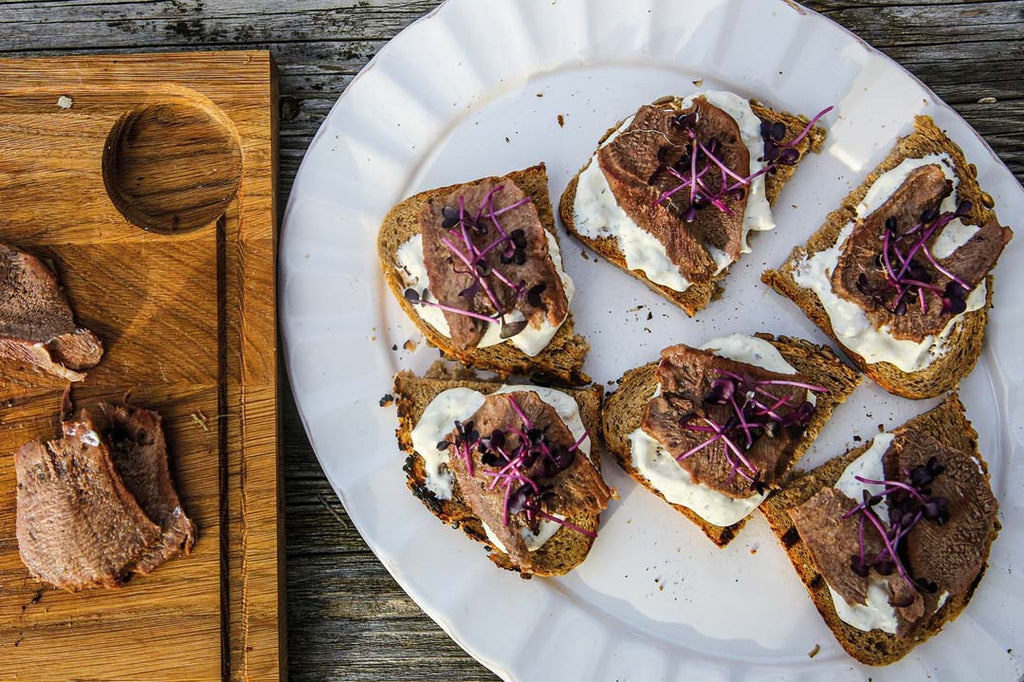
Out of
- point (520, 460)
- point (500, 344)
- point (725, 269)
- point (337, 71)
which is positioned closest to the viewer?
point (520, 460)

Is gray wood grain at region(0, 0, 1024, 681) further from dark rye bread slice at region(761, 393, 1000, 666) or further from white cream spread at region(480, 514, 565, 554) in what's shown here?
dark rye bread slice at region(761, 393, 1000, 666)

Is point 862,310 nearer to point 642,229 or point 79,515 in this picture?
point 642,229

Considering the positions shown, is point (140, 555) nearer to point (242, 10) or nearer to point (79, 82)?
point (79, 82)

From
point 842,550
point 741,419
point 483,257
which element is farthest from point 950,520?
point 483,257

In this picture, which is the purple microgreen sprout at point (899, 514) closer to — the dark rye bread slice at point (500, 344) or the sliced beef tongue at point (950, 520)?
the sliced beef tongue at point (950, 520)

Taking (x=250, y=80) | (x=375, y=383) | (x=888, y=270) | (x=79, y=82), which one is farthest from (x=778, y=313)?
(x=79, y=82)

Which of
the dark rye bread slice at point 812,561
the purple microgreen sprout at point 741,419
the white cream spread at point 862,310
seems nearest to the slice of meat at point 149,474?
the purple microgreen sprout at point 741,419
